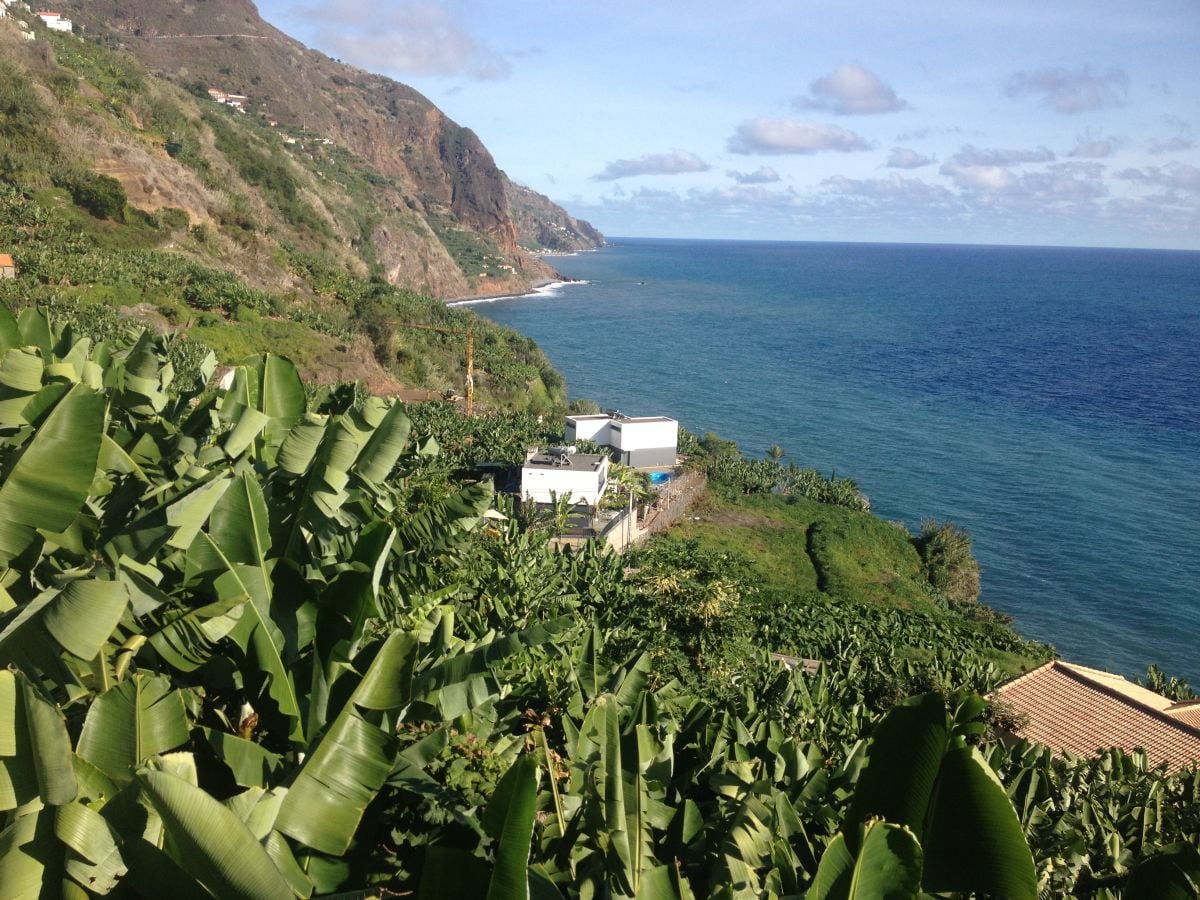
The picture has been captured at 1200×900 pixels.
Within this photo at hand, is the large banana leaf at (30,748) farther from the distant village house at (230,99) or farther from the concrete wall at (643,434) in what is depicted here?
the distant village house at (230,99)

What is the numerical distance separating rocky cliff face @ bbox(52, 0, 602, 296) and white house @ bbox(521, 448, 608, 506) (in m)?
59.3

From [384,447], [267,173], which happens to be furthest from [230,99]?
[384,447]

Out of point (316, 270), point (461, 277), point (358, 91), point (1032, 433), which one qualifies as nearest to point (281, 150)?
point (316, 270)

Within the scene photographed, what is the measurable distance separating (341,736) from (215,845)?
0.87m

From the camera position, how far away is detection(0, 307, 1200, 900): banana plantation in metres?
3.18

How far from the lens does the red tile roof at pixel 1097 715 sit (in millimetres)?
13750

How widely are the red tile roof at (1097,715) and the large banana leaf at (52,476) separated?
43.4 feet

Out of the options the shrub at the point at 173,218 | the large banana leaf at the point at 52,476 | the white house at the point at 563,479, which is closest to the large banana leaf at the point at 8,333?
the large banana leaf at the point at 52,476

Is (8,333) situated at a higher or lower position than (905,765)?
higher

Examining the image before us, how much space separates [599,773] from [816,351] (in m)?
86.6

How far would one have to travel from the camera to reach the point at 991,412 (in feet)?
205

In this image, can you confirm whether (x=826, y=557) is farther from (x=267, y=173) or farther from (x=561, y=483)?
(x=267, y=173)

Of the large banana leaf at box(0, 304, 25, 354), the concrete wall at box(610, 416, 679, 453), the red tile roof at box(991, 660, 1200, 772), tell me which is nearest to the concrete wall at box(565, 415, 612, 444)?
the concrete wall at box(610, 416, 679, 453)

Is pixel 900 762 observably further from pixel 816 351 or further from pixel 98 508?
pixel 816 351
